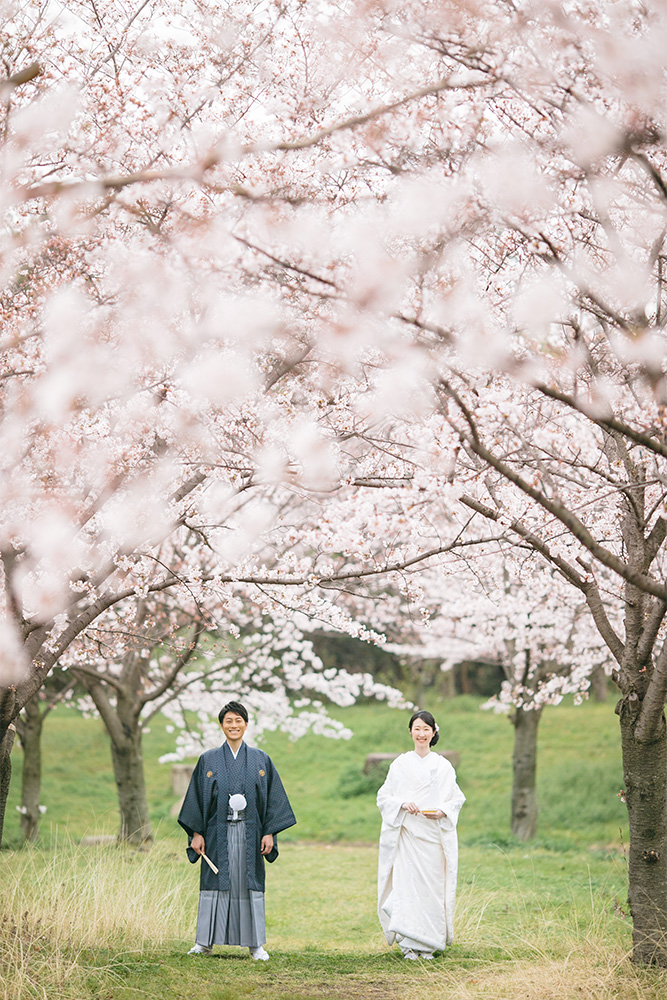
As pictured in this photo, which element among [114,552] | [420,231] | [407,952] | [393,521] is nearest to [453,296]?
[420,231]

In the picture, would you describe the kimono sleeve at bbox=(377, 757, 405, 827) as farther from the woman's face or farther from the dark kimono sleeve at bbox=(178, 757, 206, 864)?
the dark kimono sleeve at bbox=(178, 757, 206, 864)

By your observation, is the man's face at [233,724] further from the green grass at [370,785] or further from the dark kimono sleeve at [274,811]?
the green grass at [370,785]

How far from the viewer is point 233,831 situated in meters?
5.63

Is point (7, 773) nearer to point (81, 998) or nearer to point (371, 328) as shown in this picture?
point (81, 998)

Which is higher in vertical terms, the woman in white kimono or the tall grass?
the woman in white kimono

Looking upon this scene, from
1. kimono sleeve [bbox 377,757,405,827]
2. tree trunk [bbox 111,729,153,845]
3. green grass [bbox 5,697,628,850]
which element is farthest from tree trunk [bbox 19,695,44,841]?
kimono sleeve [bbox 377,757,405,827]

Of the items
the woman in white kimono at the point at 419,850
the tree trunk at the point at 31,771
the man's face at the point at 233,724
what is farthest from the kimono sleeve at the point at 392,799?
the tree trunk at the point at 31,771

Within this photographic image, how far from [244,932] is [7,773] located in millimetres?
1676

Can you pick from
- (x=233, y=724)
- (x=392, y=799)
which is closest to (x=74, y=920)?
(x=233, y=724)

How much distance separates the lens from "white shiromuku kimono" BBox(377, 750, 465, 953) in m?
5.76

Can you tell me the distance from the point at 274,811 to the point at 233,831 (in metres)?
0.28

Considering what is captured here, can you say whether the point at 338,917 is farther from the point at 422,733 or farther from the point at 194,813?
the point at 194,813

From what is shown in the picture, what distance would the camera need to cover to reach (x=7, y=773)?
5.60m

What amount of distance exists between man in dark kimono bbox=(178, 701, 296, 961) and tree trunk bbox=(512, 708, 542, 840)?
6762 mm
